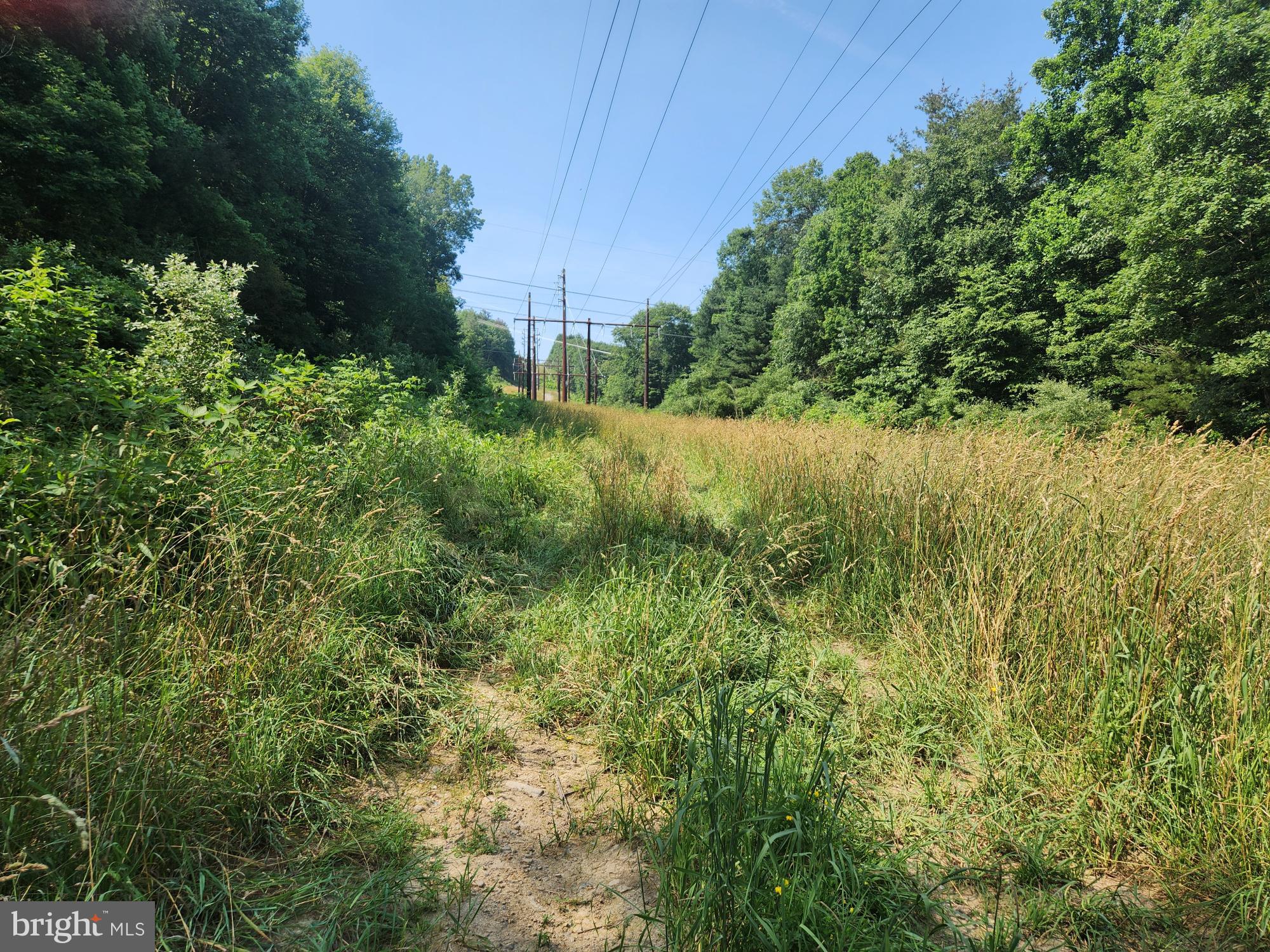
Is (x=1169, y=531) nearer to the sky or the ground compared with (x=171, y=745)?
nearer to the sky

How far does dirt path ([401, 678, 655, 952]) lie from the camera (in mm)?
1551

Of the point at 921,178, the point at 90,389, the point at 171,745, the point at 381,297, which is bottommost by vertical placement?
the point at 171,745

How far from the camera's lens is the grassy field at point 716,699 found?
1.47m

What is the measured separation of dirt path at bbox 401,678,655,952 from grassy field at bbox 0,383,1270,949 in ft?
0.35

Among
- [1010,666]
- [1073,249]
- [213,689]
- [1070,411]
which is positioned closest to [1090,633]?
[1010,666]

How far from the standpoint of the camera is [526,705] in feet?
8.87

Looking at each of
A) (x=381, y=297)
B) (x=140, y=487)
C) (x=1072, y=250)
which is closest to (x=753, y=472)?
(x=140, y=487)

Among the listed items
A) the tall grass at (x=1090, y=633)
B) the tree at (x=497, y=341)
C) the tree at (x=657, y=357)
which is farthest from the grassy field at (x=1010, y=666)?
the tree at (x=497, y=341)

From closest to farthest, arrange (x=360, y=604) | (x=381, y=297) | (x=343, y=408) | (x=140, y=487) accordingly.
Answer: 1. (x=140, y=487)
2. (x=360, y=604)
3. (x=343, y=408)
4. (x=381, y=297)

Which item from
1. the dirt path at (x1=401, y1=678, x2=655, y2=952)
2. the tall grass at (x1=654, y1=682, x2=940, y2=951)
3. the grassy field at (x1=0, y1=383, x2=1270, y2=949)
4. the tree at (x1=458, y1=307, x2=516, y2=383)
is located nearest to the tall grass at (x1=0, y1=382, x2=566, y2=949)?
the grassy field at (x1=0, y1=383, x2=1270, y2=949)

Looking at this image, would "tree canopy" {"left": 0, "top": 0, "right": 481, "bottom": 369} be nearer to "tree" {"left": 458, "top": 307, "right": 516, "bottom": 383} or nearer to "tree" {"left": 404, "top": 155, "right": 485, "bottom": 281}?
"tree" {"left": 404, "top": 155, "right": 485, "bottom": 281}

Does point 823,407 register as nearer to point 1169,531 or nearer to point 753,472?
point 753,472

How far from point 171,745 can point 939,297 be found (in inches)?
936

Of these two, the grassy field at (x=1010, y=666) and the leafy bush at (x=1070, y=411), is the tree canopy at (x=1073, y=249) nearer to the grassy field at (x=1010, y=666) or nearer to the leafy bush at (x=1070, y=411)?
the leafy bush at (x=1070, y=411)
